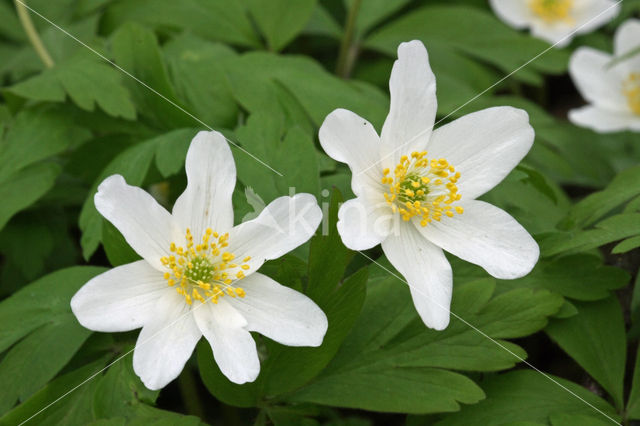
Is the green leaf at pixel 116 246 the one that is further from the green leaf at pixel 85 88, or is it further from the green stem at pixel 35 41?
the green stem at pixel 35 41

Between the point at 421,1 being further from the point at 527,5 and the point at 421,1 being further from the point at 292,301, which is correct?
the point at 292,301

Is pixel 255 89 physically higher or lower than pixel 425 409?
higher

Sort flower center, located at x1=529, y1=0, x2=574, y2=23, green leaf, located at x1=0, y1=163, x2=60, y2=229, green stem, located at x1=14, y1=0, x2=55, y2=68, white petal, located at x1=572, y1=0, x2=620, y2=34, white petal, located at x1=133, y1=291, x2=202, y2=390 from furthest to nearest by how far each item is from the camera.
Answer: flower center, located at x1=529, y1=0, x2=574, y2=23
white petal, located at x1=572, y1=0, x2=620, y2=34
green stem, located at x1=14, y1=0, x2=55, y2=68
green leaf, located at x1=0, y1=163, x2=60, y2=229
white petal, located at x1=133, y1=291, x2=202, y2=390

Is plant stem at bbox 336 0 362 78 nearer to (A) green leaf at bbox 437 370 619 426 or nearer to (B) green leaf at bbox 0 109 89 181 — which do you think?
(B) green leaf at bbox 0 109 89 181

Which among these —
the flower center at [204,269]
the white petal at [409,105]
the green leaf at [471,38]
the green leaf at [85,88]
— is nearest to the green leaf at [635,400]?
the white petal at [409,105]

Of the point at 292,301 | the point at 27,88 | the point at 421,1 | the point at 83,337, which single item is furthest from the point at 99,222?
the point at 421,1

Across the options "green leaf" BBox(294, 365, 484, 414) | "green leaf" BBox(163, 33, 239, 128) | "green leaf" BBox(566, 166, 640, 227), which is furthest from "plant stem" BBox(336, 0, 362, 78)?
"green leaf" BBox(294, 365, 484, 414)

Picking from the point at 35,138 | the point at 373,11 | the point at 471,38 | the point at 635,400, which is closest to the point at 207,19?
the point at 373,11

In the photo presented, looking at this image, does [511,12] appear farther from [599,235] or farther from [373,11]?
[599,235]
